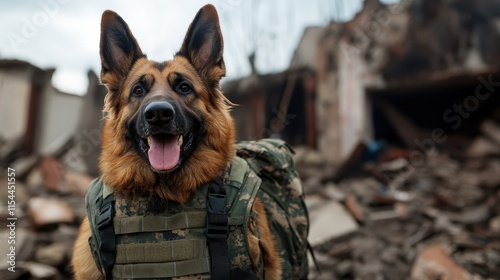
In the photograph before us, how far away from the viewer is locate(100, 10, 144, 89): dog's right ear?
2.52 meters

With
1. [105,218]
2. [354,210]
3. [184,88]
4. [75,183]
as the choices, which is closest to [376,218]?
[354,210]

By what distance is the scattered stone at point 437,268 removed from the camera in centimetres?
387

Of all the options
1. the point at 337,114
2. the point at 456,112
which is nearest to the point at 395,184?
the point at 337,114

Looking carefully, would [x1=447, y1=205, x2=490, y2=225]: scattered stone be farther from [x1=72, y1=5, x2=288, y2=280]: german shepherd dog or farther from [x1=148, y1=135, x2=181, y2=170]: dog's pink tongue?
[x1=148, y1=135, x2=181, y2=170]: dog's pink tongue

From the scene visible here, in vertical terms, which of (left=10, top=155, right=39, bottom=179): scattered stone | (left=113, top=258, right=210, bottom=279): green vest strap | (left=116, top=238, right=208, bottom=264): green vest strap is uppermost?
(left=116, top=238, right=208, bottom=264): green vest strap

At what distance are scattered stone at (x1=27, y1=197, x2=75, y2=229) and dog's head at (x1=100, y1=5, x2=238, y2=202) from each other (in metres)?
2.92

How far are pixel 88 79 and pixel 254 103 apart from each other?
4.35m

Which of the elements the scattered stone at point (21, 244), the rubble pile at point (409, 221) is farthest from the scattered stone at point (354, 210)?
the scattered stone at point (21, 244)

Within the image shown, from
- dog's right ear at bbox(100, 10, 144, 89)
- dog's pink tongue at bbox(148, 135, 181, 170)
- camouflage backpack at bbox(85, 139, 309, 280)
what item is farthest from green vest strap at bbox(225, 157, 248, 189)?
dog's right ear at bbox(100, 10, 144, 89)

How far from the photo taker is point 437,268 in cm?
400

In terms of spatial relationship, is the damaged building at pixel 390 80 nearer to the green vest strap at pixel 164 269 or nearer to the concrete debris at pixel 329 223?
the concrete debris at pixel 329 223

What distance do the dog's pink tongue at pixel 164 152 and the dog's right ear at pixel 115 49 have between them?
0.58 meters

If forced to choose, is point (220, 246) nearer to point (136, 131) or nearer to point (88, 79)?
point (136, 131)

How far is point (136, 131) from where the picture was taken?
239cm
